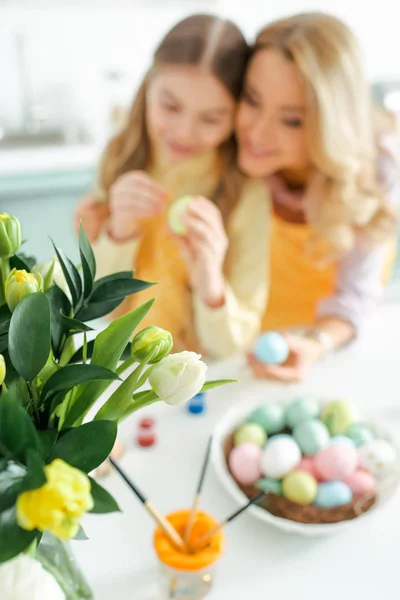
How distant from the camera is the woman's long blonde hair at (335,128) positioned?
945 mm

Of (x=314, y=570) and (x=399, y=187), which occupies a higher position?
(x=399, y=187)

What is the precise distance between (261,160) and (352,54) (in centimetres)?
22

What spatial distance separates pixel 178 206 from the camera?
1.01m

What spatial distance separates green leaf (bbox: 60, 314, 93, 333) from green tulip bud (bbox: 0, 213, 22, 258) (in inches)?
2.3

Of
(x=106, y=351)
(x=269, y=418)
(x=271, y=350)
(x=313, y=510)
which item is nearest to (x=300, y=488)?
(x=313, y=510)

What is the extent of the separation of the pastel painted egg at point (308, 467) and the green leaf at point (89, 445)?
47cm

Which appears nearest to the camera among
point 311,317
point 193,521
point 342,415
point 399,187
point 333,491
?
point 193,521

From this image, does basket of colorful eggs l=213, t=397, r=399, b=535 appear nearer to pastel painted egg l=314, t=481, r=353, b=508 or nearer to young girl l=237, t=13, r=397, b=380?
pastel painted egg l=314, t=481, r=353, b=508

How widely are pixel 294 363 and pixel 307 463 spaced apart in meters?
0.26

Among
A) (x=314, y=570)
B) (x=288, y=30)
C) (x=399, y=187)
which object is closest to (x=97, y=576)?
(x=314, y=570)

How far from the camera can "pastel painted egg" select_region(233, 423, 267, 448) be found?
794mm

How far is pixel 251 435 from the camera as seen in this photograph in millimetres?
797

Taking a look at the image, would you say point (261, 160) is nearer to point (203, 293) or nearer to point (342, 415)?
point (203, 293)

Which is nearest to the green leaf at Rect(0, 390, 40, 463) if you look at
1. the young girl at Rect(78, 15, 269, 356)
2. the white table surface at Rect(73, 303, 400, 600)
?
the white table surface at Rect(73, 303, 400, 600)
